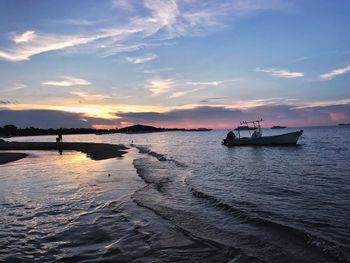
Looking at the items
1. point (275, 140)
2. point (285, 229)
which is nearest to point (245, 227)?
point (285, 229)

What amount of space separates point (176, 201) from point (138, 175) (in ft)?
28.0

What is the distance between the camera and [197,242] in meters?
8.81

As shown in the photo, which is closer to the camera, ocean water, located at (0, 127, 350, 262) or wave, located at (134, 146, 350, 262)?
ocean water, located at (0, 127, 350, 262)

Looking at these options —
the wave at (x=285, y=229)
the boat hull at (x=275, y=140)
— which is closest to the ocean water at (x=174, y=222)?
the wave at (x=285, y=229)

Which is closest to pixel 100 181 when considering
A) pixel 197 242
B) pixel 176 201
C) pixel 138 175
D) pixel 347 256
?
pixel 138 175

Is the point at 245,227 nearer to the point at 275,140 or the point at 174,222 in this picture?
the point at 174,222

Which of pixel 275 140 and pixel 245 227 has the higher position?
pixel 275 140

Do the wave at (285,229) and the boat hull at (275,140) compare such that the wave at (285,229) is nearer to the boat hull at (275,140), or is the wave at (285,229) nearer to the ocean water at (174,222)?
the ocean water at (174,222)

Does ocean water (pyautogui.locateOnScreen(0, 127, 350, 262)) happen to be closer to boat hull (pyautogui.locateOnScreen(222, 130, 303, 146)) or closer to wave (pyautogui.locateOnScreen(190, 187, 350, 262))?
wave (pyautogui.locateOnScreen(190, 187, 350, 262))

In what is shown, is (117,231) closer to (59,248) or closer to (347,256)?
(59,248)

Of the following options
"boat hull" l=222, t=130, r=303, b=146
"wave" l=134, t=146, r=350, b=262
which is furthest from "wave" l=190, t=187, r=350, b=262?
"boat hull" l=222, t=130, r=303, b=146

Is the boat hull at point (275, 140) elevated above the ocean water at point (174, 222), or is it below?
above

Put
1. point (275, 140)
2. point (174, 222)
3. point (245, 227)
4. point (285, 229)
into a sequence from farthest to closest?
point (275, 140), point (174, 222), point (245, 227), point (285, 229)

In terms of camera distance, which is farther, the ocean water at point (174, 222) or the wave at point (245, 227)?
the wave at point (245, 227)
